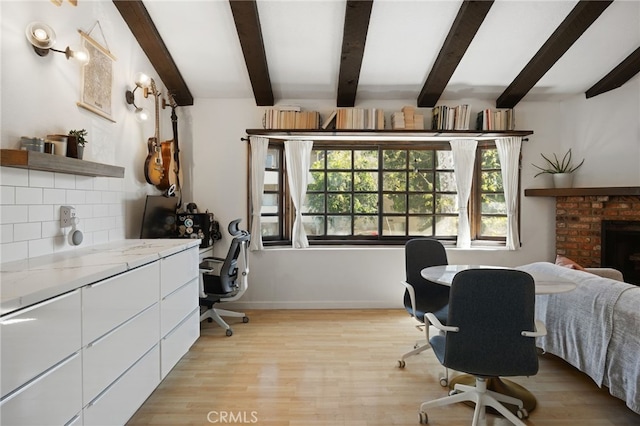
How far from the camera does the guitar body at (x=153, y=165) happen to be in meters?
3.32

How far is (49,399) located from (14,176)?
1.28m

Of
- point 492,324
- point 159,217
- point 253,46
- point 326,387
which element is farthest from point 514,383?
point 253,46

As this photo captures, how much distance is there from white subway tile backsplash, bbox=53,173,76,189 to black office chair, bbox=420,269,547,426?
8.10 feet

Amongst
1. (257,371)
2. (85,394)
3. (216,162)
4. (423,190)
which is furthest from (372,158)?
(85,394)

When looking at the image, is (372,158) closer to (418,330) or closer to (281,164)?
(281,164)

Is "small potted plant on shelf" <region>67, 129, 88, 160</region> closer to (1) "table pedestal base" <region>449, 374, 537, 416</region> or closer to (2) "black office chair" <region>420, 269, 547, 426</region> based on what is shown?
(2) "black office chair" <region>420, 269, 547, 426</region>

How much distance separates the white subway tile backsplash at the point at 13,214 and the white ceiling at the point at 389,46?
2.04m

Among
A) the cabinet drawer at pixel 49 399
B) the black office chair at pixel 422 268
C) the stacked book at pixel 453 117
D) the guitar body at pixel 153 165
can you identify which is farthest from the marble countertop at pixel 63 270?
the stacked book at pixel 453 117

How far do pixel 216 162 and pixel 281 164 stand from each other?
0.79 metres

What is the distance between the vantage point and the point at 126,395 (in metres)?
1.78

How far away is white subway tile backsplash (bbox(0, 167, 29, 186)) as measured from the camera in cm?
182

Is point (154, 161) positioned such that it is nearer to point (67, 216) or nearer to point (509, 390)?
point (67, 216)

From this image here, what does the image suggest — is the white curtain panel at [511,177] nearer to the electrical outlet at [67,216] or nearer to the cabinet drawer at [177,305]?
the cabinet drawer at [177,305]

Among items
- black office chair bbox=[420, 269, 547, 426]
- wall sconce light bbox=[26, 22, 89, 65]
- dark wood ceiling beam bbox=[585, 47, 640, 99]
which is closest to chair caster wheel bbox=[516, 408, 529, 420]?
black office chair bbox=[420, 269, 547, 426]
